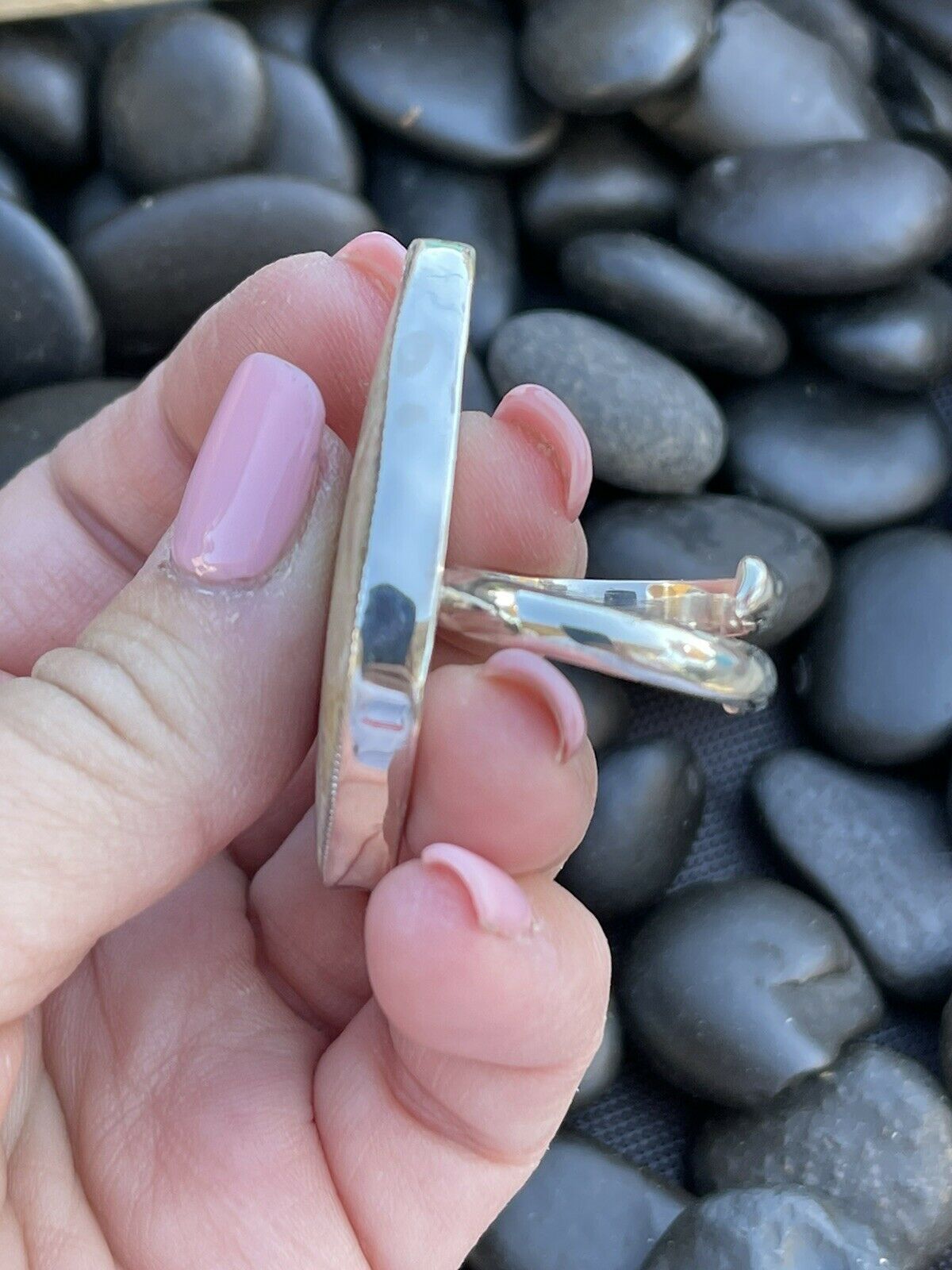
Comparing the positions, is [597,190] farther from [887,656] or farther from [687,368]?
[887,656]

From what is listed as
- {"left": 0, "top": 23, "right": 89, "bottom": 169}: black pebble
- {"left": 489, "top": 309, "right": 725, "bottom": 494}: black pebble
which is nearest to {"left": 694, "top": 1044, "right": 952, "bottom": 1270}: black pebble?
{"left": 489, "top": 309, "right": 725, "bottom": 494}: black pebble

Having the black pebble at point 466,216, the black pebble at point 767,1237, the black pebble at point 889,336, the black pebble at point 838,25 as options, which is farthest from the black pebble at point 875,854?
the black pebble at point 838,25

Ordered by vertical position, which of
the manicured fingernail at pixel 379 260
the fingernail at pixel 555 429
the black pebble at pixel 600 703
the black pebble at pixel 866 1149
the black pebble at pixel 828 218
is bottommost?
the black pebble at pixel 866 1149

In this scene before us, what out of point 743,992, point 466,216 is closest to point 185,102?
point 466,216

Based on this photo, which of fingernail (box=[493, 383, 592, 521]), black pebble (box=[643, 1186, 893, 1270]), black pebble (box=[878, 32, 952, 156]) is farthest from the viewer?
black pebble (box=[878, 32, 952, 156])

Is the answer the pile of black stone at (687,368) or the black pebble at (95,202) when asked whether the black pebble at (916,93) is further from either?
the black pebble at (95,202)

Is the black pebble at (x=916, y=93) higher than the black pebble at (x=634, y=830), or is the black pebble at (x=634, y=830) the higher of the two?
the black pebble at (x=916, y=93)

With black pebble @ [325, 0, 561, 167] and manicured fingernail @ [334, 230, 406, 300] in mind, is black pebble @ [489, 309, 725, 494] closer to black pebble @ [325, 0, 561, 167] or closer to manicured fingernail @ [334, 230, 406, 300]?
black pebble @ [325, 0, 561, 167]
